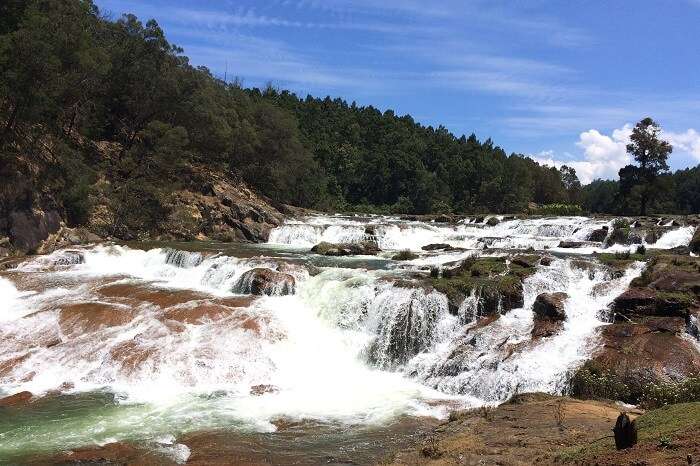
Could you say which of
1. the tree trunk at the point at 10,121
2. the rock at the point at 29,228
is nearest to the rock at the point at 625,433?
the rock at the point at 29,228

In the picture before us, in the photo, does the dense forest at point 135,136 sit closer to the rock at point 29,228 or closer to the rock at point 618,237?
the rock at point 29,228

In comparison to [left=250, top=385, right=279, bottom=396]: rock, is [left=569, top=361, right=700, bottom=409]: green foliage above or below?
above

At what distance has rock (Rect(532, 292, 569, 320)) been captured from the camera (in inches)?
554

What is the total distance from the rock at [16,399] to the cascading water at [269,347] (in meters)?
0.43

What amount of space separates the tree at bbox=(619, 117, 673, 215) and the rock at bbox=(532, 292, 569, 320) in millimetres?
31696

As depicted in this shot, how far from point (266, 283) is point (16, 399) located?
7.84m

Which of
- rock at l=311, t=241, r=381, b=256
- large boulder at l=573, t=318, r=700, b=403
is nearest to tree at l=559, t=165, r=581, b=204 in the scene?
rock at l=311, t=241, r=381, b=256

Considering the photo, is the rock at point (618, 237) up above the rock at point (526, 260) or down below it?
above

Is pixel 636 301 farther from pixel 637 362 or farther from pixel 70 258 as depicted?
pixel 70 258

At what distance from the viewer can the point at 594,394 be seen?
11.0 meters

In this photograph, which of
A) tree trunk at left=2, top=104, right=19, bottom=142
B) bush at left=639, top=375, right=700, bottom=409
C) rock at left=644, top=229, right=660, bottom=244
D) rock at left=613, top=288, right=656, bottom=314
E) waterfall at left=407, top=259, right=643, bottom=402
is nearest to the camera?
bush at left=639, top=375, right=700, bottom=409

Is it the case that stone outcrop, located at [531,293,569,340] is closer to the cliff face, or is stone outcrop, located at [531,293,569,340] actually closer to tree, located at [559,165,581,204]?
the cliff face

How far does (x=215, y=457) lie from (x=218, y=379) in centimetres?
451

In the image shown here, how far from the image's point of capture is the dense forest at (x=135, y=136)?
25.6 metres
